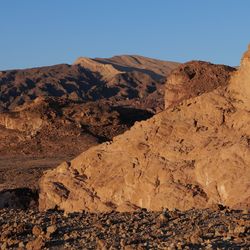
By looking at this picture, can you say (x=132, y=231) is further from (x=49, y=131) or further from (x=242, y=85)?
(x=49, y=131)

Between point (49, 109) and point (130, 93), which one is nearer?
point (49, 109)

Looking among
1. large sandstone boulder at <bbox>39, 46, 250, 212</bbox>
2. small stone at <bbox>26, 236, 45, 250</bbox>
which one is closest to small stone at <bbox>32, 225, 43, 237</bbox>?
small stone at <bbox>26, 236, 45, 250</bbox>

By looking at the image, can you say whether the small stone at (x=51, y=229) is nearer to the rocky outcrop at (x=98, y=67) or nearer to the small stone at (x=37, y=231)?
the small stone at (x=37, y=231)

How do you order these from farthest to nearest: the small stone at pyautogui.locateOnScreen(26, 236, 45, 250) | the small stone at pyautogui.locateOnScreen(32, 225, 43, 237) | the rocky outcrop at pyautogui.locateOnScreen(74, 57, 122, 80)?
the rocky outcrop at pyautogui.locateOnScreen(74, 57, 122, 80)
the small stone at pyautogui.locateOnScreen(32, 225, 43, 237)
the small stone at pyautogui.locateOnScreen(26, 236, 45, 250)

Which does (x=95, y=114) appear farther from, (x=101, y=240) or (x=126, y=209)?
(x=101, y=240)

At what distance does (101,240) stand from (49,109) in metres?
49.9

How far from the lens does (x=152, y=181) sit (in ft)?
55.9

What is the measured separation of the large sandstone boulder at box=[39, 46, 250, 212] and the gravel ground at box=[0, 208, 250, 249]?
238 cm

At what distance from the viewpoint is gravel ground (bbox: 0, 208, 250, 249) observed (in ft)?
33.4

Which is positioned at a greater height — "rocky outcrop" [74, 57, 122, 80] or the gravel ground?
the gravel ground

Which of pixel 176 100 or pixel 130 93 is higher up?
pixel 176 100

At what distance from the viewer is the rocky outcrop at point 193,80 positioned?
5106 centimetres

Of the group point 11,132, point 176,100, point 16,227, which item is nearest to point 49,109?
point 11,132

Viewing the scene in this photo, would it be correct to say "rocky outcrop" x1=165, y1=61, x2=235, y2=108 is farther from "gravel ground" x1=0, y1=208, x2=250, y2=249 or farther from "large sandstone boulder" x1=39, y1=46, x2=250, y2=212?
"gravel ground" x1=0, y1=208, x2=250, y2=249
